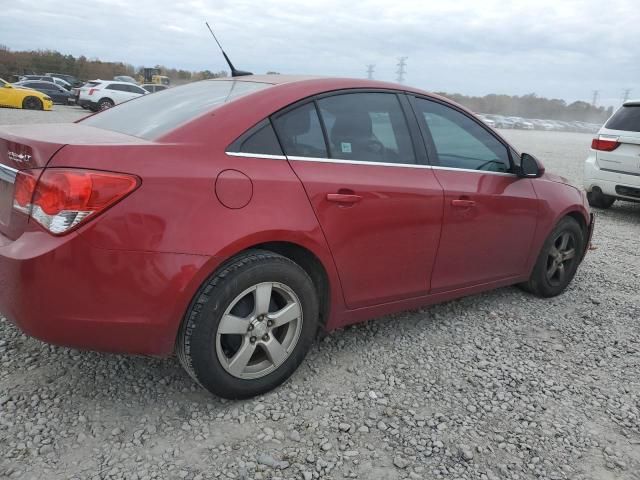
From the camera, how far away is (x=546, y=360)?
3195mm

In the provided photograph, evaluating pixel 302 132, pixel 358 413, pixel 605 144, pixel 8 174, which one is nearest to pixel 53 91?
pixel 605 144

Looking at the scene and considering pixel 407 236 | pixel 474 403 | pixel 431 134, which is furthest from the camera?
pixel 431 134

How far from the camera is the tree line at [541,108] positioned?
287ft

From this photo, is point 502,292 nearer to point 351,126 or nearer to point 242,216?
point 351,126

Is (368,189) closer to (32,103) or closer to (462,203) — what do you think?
(462,203)

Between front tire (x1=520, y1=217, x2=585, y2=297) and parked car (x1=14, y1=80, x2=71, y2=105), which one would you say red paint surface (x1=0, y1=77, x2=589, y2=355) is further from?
parked car (x1=14, y1=80, x2=71, y2=105)

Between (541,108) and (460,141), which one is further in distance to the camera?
(541,108)

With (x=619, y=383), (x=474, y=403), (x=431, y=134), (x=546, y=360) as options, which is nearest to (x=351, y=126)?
(x=431, y=134)

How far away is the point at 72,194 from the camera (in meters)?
2.04

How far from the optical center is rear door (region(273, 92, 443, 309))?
2.62 m

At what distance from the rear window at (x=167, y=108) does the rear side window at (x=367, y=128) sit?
414 millimetres

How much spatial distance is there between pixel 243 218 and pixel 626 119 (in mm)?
6920

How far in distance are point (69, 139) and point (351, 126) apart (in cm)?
139

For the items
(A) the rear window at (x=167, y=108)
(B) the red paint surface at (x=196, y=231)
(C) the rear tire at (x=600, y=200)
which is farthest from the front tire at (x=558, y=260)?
(C) the rear tire at (x=600, y=200)
